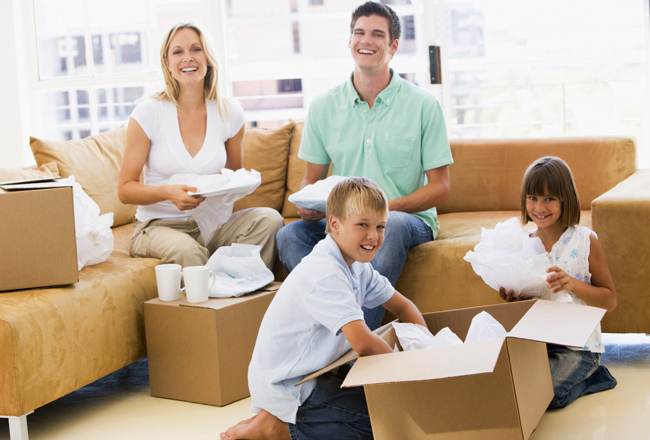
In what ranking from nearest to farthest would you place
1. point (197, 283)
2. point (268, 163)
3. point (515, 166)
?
point (197, 283)
point (515, 166)
point (268, 163)

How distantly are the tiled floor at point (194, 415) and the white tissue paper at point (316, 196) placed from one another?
2.01 ft

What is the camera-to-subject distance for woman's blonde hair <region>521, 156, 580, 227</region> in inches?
76.6

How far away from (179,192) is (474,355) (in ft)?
4.15

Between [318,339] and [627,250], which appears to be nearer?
[318,339]

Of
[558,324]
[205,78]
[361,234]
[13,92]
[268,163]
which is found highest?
[13,92]

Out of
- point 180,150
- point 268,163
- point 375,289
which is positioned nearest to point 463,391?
point 375,289

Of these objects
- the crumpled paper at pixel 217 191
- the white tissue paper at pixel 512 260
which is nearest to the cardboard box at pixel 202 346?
the crumpled paper at pixel 217 191

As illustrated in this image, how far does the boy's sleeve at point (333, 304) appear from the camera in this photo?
154 centimetres

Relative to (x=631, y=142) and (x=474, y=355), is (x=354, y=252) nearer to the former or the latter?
(x=474, y=355)

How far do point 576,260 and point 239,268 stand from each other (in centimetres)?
98

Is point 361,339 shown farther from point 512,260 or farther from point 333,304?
point 512,260

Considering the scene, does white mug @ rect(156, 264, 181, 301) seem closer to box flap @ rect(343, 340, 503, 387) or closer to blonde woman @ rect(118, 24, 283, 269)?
blonde woman @ rect(118, 24, 283, 269)

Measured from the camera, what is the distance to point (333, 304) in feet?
5.10

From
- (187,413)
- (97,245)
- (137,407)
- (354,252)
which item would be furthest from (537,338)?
(97,245)
